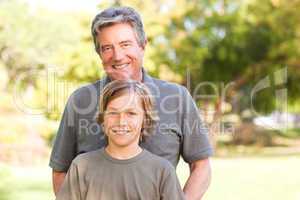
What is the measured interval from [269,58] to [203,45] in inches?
104

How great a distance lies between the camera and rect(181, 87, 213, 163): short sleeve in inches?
99.7

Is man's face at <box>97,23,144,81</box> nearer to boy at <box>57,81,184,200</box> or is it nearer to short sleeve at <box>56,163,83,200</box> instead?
boy at <box>57,81,184,200</box>

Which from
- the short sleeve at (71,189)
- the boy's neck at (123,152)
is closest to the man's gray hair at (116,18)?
the boy's neck at (123,152)

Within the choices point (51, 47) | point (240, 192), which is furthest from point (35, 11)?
point (240, 192)

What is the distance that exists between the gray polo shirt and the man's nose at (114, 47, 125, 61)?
0.50ft

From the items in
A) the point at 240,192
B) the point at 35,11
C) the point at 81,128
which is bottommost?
the point at 240,192

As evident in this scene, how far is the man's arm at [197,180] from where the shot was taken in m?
2.50

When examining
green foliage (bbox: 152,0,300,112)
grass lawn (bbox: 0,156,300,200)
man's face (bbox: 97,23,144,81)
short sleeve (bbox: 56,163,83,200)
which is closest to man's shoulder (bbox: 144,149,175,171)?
short sleeve (bbox: 56,163,83,200)

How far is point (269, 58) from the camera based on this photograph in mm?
20219

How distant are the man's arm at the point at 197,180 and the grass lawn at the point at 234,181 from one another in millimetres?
7084

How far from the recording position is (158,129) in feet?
8.12

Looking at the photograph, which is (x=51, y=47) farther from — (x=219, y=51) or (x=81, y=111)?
(x=81, y=111)

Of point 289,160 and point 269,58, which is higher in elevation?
point 269,58

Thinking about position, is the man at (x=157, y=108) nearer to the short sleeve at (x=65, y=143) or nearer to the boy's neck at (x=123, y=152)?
the short sleeve at (x=65, y=143)
